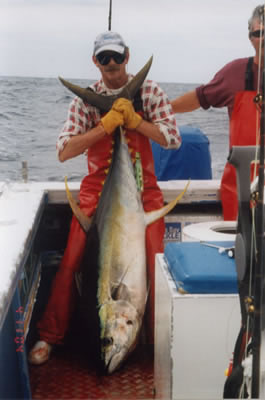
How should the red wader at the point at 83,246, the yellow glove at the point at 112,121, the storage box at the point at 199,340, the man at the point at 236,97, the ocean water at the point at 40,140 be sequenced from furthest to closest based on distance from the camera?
the ocean water at the point at 40,140 < the man at the point at 236,97 < the red wader at the point at 83,246 < the yellow glove at the point at 112,121 < the storage box at the point at 199,340

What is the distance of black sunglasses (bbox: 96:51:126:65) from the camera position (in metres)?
2.62

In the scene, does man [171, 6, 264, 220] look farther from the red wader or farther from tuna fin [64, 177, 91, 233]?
tuna fin [64, 177, 91, 233]

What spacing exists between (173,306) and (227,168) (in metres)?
1.60

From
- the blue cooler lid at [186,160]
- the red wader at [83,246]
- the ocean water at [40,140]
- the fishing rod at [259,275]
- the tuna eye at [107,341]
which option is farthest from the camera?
the ocean water at [40,140]

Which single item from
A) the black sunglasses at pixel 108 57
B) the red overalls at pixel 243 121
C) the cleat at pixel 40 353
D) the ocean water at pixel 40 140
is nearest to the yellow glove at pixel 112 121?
the black sunglasses at pixel 108 57

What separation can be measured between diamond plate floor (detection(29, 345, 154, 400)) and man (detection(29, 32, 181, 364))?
0.29ft

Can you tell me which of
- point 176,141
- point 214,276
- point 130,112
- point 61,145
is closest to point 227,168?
point 176,141

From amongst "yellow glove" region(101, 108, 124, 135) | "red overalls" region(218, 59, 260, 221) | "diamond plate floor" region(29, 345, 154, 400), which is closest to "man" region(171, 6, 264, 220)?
"red overalls" region(218, 59, 260, 221)

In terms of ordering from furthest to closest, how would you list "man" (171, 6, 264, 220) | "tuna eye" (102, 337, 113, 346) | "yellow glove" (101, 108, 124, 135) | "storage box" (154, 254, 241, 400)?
"man" (171, 6, 264, 220)
"yellow glove" (101, 108, 124, 135)
"tuna eye" (102, 337, 113, 346)
"storage box" (154, 254, 241, 400)

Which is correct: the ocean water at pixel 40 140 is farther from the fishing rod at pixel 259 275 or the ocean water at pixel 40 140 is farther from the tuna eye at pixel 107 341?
the fishing rod at pixel 259 275

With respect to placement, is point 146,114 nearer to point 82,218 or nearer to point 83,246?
point 82,218

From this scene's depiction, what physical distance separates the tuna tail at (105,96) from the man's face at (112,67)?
9cm

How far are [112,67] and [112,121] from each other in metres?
0.31

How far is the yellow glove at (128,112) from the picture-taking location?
255 centimetres
